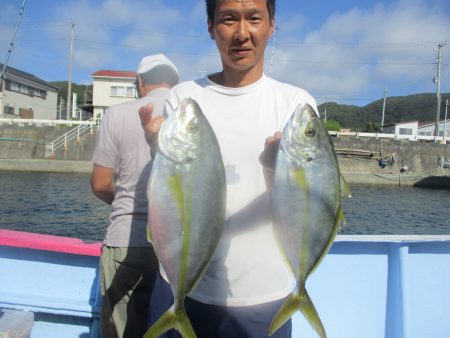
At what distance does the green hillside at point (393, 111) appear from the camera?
104 metres

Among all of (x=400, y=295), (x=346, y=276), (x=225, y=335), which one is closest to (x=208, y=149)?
(x=225, y=335)

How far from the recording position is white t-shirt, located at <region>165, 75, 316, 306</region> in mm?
1887

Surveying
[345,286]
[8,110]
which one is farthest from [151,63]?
[8,110]

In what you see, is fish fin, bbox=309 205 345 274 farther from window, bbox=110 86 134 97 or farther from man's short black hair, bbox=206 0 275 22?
window, bbox=110 86 134 97

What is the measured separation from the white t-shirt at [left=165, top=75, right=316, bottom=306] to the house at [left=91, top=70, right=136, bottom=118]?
45921 millimetres

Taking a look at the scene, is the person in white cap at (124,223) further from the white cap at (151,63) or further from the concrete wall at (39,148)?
the concrete wall at (39,148)

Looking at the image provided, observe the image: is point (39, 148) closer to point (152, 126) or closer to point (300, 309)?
point (152, 126)

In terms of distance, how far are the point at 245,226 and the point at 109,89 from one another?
1863 inches

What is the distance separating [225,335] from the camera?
193 cm

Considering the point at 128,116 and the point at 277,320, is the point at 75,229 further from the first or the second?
the point at 277,320

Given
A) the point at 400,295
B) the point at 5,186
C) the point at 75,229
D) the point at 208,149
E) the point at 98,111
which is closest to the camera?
the point at 208,149

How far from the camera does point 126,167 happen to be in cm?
275

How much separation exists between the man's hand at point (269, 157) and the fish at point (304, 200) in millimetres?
112

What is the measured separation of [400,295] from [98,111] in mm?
47157
